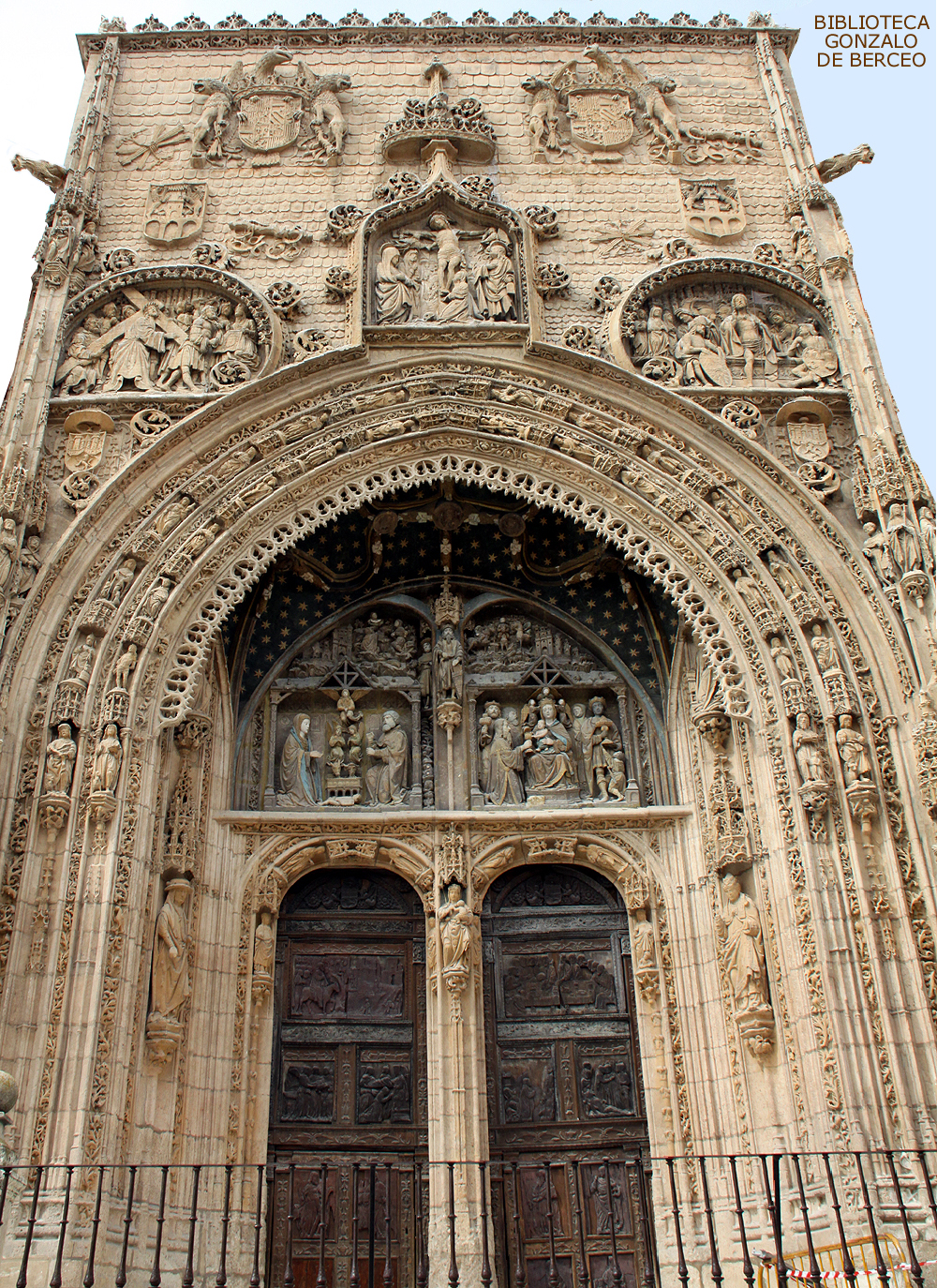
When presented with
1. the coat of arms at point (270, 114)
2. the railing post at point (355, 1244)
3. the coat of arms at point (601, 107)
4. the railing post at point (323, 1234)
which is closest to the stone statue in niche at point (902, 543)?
the coat of arms at point (601, 107)

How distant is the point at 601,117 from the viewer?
13.5 meters

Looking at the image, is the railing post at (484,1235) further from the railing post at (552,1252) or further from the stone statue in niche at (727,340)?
the stone statue in niche at (727,340)

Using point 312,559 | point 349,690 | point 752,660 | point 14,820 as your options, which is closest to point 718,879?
point 752,660

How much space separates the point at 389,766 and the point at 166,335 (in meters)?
4.83

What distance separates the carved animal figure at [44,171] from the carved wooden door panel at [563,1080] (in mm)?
8750

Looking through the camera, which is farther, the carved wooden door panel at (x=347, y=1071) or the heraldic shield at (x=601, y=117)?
the heraldic shield at (x=601, y=117)

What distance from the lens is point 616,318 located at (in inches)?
458

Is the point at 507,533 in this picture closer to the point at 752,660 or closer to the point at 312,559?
the point at 312,559

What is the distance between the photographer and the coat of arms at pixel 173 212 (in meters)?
12.3

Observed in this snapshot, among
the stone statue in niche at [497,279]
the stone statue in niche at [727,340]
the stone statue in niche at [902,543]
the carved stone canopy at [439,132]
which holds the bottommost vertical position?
the stone statue in niche at [902,543]

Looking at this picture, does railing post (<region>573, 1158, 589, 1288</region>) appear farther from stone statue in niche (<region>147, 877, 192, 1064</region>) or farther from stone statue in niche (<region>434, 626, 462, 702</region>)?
stone statue in niche (<region>434, 626, 462, 702</region>)

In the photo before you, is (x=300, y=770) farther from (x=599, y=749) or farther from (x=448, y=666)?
(x=599, y=749)

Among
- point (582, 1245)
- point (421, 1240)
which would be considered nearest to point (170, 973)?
point (421, 1240)

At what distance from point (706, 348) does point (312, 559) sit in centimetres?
448
